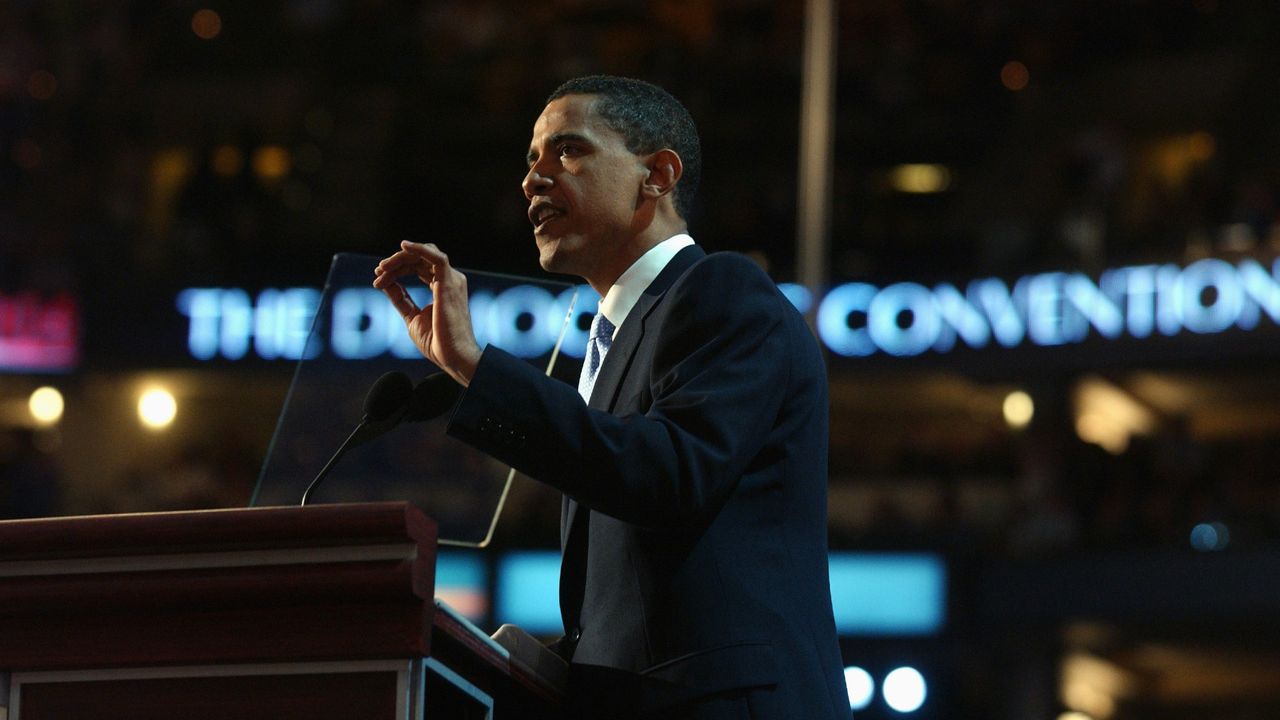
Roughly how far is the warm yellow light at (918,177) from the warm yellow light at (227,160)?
5926mm

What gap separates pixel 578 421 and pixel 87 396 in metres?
17.4

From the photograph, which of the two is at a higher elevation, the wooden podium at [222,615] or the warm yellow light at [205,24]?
the warm yellow light at [205,24]

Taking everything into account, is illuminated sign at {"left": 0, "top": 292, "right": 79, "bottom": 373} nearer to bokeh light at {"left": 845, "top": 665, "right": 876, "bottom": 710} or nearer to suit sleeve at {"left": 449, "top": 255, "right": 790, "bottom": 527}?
bokeh light at {"left": 845, "top": 665, "right": 876, "bottom": 710}

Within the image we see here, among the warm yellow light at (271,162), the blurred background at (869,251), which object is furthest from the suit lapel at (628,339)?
the warm yellow light at (271,162)

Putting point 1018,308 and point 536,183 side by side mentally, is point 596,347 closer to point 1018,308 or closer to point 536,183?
point 536,183

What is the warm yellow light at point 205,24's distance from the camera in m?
19.9

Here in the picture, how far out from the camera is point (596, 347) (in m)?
2.88

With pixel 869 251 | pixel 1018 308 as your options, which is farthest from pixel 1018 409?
pixel 869 251

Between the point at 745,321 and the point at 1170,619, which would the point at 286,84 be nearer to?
the point at 1170,619

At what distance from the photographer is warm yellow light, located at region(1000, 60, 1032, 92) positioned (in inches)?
706

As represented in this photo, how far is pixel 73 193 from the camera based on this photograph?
55.1 feet

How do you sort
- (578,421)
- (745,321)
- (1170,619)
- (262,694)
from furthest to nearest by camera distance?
(1170,619), (745,321), (578,421), (262,694)

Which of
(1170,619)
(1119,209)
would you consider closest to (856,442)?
(1119,209)

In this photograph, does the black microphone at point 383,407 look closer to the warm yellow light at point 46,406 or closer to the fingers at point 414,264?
the fingers at point 414,264
